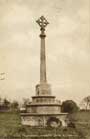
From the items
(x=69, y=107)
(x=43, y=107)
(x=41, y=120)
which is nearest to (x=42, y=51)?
(x=43, y=107)

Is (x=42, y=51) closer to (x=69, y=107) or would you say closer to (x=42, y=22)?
(x=42, y=22)

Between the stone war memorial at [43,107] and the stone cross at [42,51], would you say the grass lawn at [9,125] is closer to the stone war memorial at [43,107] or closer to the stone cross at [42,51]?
the stone war memorial at [43,107]

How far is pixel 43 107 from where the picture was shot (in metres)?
24.9

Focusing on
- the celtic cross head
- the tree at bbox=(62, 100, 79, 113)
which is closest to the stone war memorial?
the celtic cross head

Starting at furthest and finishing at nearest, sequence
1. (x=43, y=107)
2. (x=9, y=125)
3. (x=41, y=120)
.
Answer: (x=43, y=107), (x=9, y=125), (x=41, y=120)

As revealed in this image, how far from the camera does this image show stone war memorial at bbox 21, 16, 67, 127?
23656 millimetres

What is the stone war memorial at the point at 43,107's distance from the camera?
77.6ft

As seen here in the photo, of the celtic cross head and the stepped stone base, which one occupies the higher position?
the celtic cross head

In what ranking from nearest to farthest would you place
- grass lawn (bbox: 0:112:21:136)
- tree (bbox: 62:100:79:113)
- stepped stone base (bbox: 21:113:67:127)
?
grass lawn (bbox: 0:112:21:136), stepped stone base (bbox: 21:113:67:127), tree (bbox: 62:100:79:113)

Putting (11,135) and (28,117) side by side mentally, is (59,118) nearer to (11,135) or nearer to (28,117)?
(28,117)

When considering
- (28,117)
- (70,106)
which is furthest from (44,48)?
(70,106)

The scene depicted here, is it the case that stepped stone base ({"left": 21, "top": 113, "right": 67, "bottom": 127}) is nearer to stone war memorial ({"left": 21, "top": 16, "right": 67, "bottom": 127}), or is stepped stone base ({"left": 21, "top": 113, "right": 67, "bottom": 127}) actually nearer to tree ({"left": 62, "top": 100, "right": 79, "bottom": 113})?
stone war memorial ({"left": 21, "top": 16, "right": 67, "bottom": 127})

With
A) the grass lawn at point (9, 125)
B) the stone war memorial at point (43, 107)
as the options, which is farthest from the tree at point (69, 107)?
the stone war memorial at point (43, 107)

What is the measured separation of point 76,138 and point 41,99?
857 cm
